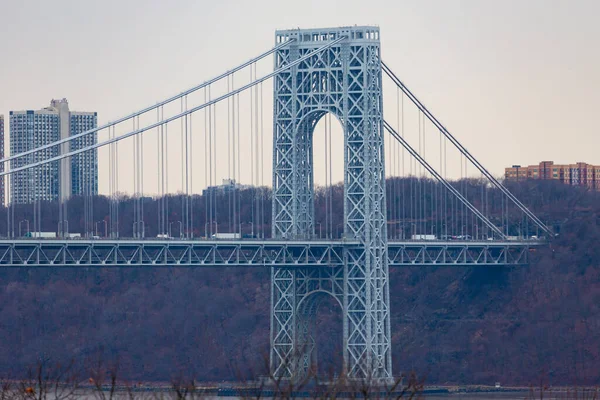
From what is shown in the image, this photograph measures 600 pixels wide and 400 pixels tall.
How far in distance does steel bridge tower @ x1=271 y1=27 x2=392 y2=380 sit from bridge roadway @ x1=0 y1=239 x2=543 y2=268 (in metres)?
0.92

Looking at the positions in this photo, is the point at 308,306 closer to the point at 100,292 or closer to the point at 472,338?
the point at 472,338

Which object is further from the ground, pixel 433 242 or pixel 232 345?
pixel 433 242

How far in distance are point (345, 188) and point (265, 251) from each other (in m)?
4.43

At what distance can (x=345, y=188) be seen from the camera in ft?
234

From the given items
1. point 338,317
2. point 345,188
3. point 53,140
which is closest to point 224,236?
point 338,317

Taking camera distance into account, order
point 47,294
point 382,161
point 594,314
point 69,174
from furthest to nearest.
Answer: point 69,174, point 47,294, point 594,314, point 382,161

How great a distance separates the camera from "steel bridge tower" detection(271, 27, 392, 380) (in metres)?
71.3

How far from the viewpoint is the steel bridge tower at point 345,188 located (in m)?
71.3

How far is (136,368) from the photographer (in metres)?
85.2

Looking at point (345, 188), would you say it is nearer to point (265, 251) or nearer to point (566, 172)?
point (265, 251)

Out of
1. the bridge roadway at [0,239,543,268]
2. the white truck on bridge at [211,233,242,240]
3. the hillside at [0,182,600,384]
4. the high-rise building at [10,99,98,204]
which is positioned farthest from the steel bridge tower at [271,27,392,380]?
the high-rise building at [10,99,98,204]

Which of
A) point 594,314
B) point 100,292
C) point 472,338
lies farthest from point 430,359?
point 100,292

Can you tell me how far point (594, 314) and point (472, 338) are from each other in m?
6.18

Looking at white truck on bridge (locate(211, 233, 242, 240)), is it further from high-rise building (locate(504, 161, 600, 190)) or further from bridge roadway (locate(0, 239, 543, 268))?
high-rise building (locate(504, 161, 600, 190))
